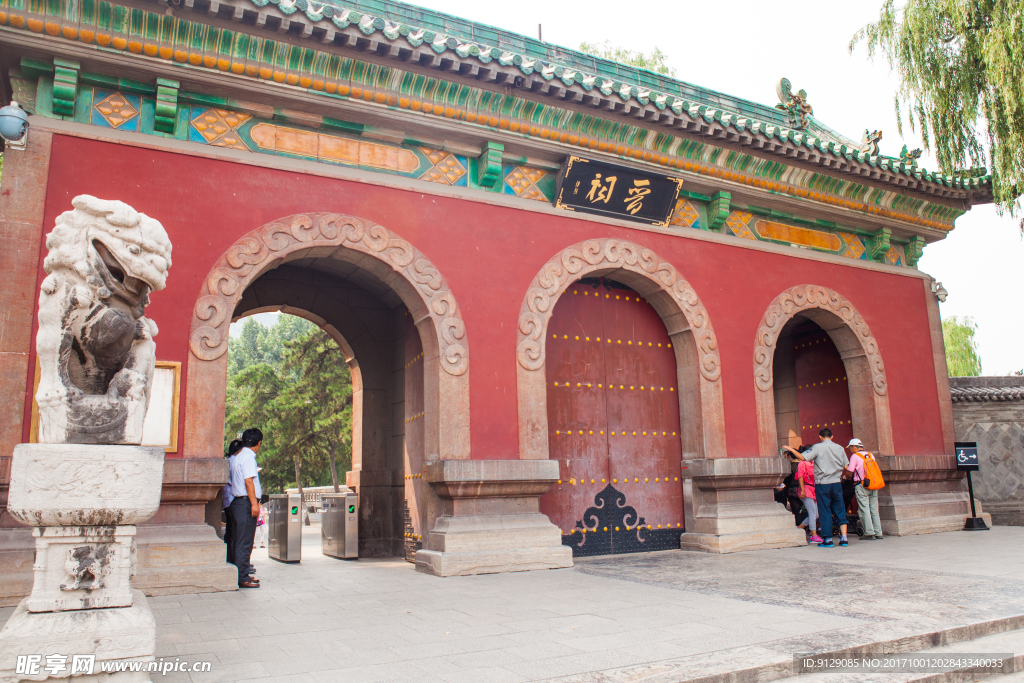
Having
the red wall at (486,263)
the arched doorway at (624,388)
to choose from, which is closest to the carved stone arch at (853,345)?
the red wall at (486,263)

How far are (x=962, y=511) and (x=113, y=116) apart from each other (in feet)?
35.1

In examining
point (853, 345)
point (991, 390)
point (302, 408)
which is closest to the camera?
point (853, 345)

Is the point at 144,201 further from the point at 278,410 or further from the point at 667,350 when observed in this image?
the point at 278,410

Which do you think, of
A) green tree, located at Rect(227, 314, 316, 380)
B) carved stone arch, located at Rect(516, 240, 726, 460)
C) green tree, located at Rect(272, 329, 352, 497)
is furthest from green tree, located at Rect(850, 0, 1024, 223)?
green tree, located at Rect(227, 314, 316, 380)

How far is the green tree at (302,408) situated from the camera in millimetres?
18188

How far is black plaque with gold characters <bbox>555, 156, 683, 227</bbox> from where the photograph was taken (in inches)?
291

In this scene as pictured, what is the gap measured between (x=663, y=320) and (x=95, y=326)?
633 centimetres

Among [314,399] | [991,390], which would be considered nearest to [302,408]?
[314,399]

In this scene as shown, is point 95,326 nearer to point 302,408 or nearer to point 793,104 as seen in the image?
point 793,104

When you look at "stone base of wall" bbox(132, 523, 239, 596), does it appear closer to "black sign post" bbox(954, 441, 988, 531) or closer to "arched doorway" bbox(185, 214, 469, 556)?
"arched doorway" bbox(185, 214, 469, 556)

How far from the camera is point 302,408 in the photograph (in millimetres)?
18781

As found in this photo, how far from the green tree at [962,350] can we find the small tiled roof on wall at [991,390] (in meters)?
12.7

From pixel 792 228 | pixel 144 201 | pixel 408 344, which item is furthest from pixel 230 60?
pixel 792 228

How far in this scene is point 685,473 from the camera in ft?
25.7
